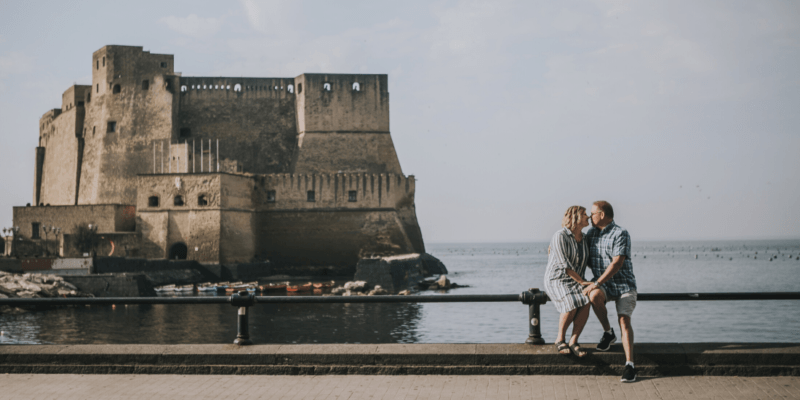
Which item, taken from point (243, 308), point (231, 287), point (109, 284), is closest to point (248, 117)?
point (231, 287)

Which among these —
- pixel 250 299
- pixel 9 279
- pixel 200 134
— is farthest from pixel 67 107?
pixel 250 299

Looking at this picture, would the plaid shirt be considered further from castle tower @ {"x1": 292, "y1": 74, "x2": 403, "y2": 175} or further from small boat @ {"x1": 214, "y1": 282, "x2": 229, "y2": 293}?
castle tower @ {"x1": 292, "y1": 74, "x2": 403, "y2": 175}

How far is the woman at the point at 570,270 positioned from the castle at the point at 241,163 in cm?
Result: 3073

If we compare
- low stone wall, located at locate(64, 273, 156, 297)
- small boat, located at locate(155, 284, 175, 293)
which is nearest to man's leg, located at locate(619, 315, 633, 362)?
low stone wall, located at locate(64, 273, 156, 297)

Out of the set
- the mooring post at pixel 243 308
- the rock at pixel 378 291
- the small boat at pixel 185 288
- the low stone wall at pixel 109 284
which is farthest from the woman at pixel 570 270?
the small boat at pixel 185 288

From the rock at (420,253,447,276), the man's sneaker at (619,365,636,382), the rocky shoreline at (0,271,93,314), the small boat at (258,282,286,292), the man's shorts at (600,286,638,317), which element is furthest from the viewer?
the rock at (420,253,447,276)

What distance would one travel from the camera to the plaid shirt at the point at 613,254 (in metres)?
4.87

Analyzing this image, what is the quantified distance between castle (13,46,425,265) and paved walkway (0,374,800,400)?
30118 mm

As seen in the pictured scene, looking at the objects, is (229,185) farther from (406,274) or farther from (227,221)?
(406,274)

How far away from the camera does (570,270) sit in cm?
500

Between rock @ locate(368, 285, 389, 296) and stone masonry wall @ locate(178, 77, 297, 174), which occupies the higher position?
stone masonry wall @ locate(178, 77, 297, 174)

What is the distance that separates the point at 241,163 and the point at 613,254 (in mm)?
37057

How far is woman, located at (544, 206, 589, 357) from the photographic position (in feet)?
16.4

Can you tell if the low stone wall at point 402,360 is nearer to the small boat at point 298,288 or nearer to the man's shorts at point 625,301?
the man's shorts at point 625,301
